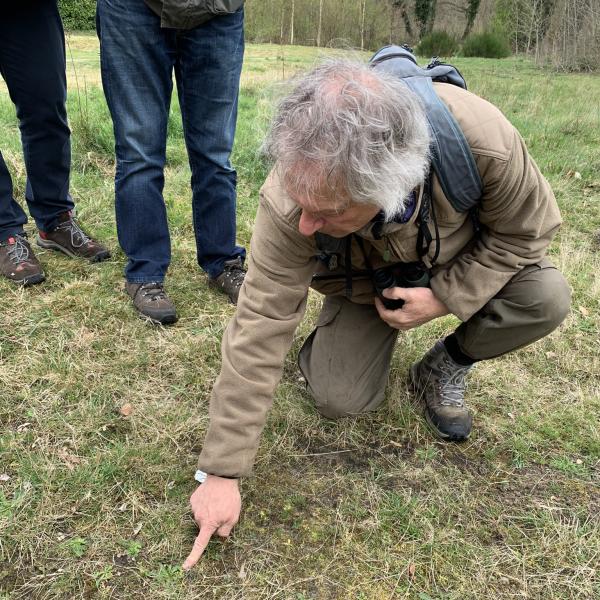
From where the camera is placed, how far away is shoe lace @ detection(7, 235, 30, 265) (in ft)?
9.24

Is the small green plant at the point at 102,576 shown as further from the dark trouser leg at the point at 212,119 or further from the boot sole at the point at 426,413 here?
the dark trouser leg at the point at 212,119

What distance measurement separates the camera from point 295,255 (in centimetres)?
170

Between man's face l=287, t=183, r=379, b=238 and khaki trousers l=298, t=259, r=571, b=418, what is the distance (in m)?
0.76

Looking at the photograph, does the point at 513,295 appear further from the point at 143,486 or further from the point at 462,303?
the point at 143,486

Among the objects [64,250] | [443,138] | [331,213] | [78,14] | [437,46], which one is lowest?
[437,46]

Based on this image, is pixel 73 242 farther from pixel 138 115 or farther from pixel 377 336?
pixel 377 336

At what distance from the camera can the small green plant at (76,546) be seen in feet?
5.38

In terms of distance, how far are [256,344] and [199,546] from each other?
58 centimetres

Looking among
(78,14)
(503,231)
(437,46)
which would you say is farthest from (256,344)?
(78,14)

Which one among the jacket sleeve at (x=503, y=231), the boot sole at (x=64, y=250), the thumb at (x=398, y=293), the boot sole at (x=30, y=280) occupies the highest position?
the jacket sleeve at (x=503, y=231)

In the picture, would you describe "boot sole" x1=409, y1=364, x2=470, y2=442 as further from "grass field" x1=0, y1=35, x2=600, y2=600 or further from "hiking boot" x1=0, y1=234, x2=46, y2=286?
A: "hiking boot" x1=0, y1=234, x2=46, y2=286

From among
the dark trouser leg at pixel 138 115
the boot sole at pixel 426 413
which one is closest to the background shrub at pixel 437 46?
the dark trouser leg at pixel 138 115

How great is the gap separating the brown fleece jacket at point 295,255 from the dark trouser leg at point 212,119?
993 mm

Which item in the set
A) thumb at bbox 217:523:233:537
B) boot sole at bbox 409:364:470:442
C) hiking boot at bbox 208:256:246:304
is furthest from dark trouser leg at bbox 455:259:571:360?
hiking boot at bbox 208:256:246:304
